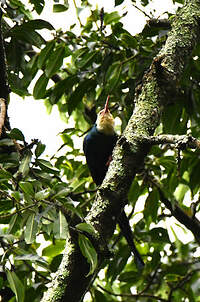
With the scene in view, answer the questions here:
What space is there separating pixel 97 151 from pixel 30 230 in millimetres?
1392

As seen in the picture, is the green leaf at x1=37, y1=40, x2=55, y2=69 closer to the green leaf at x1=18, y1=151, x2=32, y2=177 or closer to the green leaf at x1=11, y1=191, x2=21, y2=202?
the green leaf at x1=18, y1=151, x2=32, y2=177

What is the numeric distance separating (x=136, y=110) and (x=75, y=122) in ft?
5.23

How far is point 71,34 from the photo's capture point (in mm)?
2477

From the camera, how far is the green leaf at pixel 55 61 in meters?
2.36

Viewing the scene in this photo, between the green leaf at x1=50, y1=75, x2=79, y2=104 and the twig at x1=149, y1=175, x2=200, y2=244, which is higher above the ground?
the green leaf at x1=50, y1=75, x2=79, y2=104

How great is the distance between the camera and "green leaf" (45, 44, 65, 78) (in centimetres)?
236

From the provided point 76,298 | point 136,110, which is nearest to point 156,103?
point 136,110

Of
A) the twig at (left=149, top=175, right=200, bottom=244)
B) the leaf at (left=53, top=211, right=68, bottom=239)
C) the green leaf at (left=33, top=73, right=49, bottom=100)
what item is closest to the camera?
the leaf at (left=53, top=211, right=68, bottom=239)

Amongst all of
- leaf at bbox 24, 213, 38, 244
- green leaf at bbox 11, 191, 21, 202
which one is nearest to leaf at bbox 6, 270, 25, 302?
leaf at bbox 24, 213, 38, 244

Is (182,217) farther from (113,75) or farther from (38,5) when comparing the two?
(38,5)

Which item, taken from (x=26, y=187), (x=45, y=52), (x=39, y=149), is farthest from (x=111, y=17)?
(x=26, y=187)

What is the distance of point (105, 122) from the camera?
3129mm

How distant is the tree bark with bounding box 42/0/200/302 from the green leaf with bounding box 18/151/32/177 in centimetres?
35

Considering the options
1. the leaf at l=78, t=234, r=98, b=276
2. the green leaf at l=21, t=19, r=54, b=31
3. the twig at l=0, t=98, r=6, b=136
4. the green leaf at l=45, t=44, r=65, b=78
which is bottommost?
the leaf at l=78, t=234, r=98, b=276
